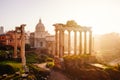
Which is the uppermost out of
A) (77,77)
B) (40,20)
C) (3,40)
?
(40,20)

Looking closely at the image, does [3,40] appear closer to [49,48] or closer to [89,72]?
[49,48]

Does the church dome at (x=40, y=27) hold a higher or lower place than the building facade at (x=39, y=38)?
higher

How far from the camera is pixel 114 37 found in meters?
89.6

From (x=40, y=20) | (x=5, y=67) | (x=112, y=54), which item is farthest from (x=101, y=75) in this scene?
(x=40, y=20)

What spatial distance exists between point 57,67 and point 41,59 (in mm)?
16287

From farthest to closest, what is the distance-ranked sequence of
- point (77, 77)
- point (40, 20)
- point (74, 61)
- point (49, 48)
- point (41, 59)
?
point (40, 20), point (49, 48), point (41, 59), point (74, 61), point (77, 77)

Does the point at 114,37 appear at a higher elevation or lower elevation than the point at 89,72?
higher

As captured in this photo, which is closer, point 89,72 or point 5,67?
point 89,72

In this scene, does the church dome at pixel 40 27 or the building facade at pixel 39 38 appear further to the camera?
the church dome at pixel 40 27

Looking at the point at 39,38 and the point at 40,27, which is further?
the point at 40,27

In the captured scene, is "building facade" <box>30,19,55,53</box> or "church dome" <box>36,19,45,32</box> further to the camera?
"church dome" <box>36,19,45,32</box>

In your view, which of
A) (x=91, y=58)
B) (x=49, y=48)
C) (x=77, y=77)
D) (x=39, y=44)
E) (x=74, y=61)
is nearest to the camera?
(x=77, y=77)

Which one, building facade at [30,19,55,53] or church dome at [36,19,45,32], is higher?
church dome at [36,19,45,32]

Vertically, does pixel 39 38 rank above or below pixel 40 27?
below
